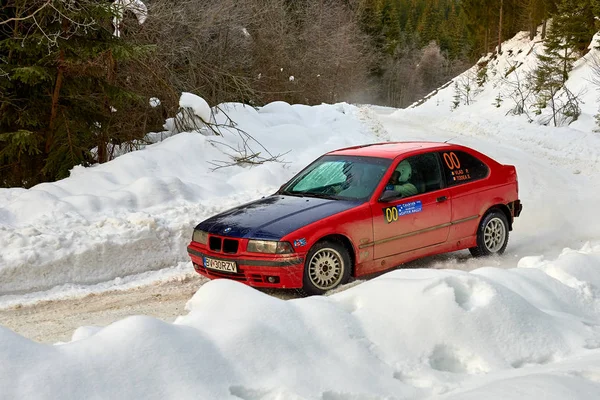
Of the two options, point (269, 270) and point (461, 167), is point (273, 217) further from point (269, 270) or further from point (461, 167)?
point (461, 167)

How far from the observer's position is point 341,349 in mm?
4406

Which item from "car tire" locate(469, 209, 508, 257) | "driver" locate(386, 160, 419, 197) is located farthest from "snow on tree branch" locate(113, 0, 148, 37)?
"car tire" locate(469, 209, 508, 257)

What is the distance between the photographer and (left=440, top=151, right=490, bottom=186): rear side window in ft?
27.8

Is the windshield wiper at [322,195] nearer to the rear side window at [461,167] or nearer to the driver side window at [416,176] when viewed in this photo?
the driver side window at [416,176]

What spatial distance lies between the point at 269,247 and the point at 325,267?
24.9 inches

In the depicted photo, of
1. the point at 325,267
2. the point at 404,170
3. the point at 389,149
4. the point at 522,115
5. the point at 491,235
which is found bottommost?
the point at 522,115

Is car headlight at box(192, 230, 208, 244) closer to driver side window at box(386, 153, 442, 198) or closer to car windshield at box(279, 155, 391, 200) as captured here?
car windshield at box(279, 155, 391, 200)

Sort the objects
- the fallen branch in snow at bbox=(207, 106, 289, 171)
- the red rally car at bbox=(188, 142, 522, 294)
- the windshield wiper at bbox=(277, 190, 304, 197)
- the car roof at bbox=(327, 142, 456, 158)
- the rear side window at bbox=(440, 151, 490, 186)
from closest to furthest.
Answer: the red rally car at bbox=(188, 142, 522, 294) → the windshield wiper at bbox=(277, 190, 304, 197) → the car roof at bbox=(327, 142, 456, 158) → the rear side window at bbox=(440, 151, 490, 186) → the fallen branch in snow at bbox=(207, 106, 289, 171)

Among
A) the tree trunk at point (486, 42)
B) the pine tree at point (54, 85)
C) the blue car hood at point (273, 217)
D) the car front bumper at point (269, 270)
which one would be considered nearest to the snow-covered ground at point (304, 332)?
the blue car hood at point (273, 217)

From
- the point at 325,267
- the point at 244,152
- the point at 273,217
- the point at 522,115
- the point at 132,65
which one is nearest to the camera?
→ the point at 325,267

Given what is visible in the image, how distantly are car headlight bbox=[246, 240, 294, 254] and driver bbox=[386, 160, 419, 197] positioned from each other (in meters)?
1.57

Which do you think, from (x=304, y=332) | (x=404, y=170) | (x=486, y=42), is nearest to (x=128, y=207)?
(x=404, y=170)

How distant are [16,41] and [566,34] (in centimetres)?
3221

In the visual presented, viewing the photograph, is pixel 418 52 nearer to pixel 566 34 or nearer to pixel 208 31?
pixel 566 34
